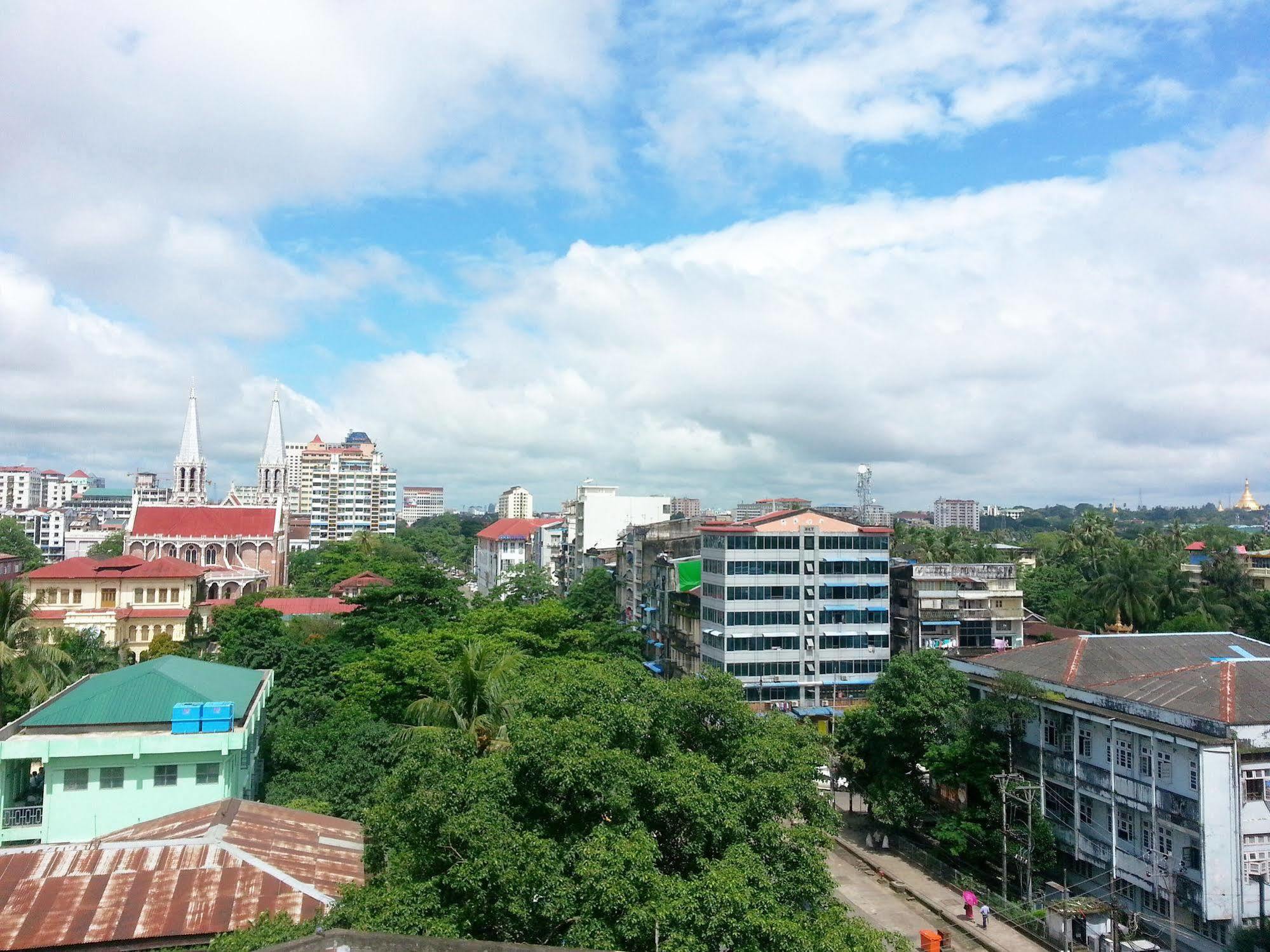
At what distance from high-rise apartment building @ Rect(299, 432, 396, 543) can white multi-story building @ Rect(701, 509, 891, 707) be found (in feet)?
405

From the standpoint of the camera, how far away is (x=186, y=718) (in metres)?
24.6

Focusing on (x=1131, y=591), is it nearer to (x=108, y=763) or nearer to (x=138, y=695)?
(x=138, y=695)

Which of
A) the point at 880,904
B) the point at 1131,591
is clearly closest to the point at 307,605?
the point at 880,904

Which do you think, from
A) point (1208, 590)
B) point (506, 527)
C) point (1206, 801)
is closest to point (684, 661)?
point (1206, 801)

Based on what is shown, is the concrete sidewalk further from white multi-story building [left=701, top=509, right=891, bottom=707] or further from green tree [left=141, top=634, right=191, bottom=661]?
green tree [left=141, top=634, right=191, bottom=661]

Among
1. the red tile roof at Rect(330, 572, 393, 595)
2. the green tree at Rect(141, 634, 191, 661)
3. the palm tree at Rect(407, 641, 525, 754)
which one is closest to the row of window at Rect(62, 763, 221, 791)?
the palm tree at Rect(407, 641, 525, 754)

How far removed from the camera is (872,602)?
1893 inches

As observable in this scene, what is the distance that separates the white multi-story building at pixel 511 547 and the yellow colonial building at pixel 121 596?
39185 millimetres

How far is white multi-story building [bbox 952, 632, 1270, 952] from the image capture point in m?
24.2

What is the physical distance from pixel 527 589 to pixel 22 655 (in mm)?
36882

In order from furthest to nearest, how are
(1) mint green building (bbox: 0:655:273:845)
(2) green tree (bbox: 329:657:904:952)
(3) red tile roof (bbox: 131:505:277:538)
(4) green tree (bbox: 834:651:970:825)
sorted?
(3) red tile roof (bbox: 131:505:277:538)
(4) green tree (bbox: 834:651:970:825)
(1) mint green building (bbox: 0:655:273:845)
(2) green tree (bbox: 329:657:904:952)

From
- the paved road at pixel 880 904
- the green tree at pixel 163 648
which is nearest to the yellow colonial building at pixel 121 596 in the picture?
the green tree at pixel 163 648

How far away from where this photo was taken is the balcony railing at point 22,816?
949 inches

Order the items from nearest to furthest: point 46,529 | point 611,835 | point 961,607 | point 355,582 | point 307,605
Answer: point 611,835
point 961,607
point 307,605
point 355,582
point 46,529
